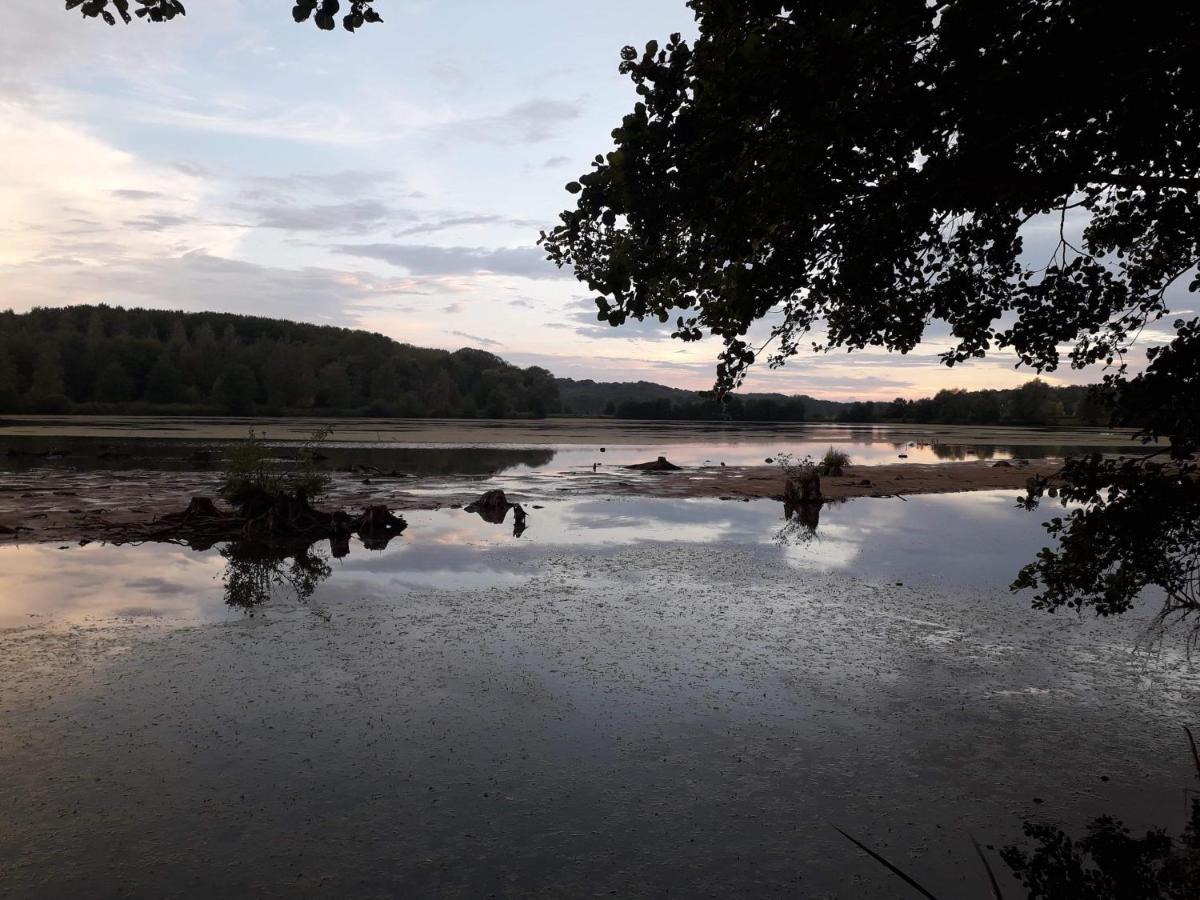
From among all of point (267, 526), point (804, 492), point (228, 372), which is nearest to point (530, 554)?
point (267, 526)

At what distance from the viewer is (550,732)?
18.9ft

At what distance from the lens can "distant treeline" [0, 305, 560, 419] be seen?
102 metres

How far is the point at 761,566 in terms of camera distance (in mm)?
12398

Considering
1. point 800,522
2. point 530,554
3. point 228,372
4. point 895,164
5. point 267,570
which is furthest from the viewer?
point 228,372

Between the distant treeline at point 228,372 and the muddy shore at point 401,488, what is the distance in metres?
79.7

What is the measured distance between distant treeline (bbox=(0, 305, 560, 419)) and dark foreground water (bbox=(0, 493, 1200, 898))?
97498 millimetres

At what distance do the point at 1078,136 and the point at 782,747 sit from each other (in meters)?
4.89

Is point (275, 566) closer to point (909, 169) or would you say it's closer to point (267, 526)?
point (267, 526)

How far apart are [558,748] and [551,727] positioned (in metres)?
0.35

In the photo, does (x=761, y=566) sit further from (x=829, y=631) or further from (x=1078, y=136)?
(x=1078, y=136)

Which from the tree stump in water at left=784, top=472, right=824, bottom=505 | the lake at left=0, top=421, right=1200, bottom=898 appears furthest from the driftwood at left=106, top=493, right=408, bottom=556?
the tree stump in water at left=784, top=472, right=824, bottom=505

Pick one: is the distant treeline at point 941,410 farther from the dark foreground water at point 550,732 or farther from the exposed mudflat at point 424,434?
the dark foreground water at point 550,732

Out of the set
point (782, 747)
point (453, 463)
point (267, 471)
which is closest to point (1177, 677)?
point (782, 747)

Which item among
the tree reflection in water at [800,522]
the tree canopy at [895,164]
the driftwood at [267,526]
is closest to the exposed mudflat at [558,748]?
the tree canopy at [895,164]
